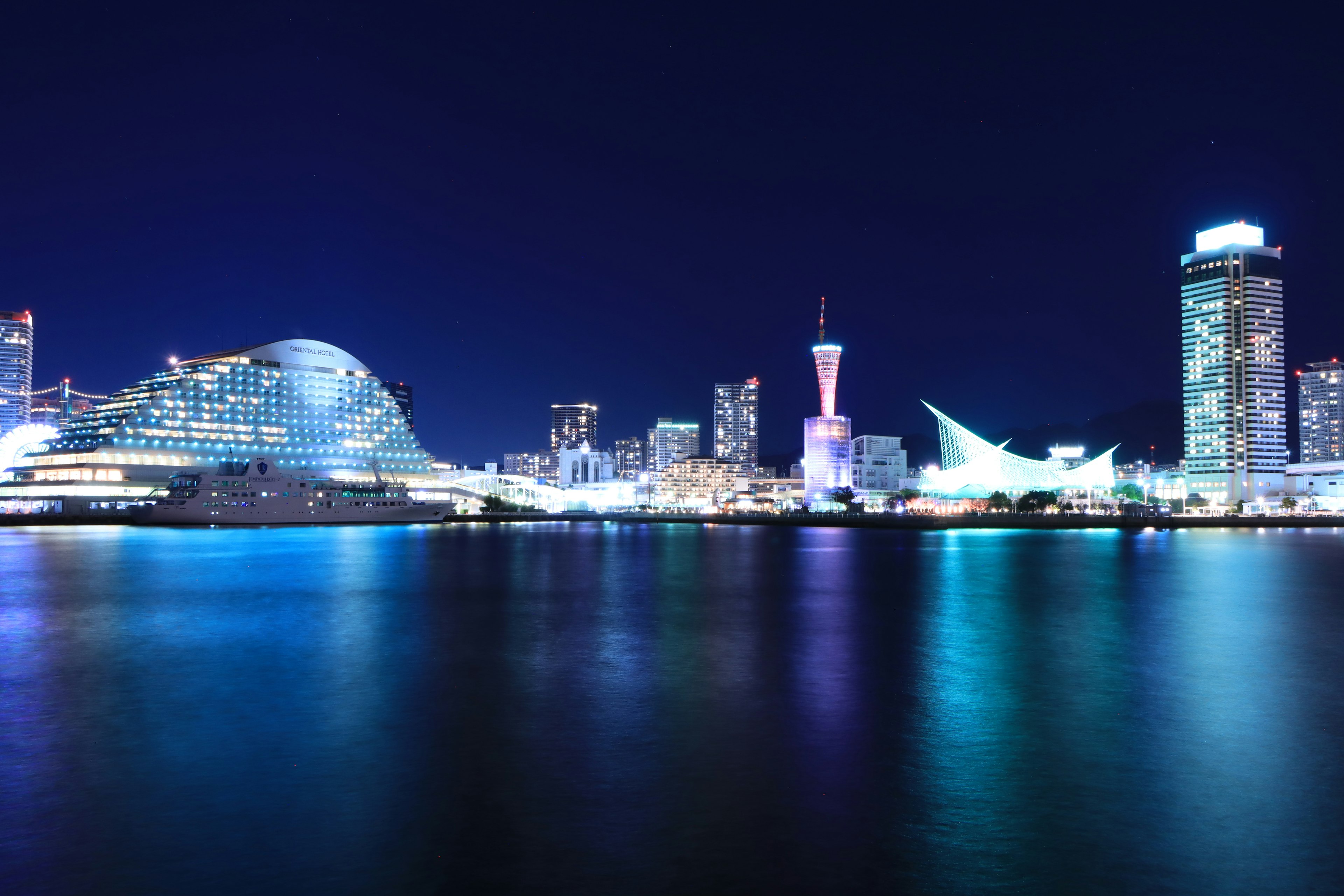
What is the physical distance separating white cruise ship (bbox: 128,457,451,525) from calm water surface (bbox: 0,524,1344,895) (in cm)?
6120

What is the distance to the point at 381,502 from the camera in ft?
307

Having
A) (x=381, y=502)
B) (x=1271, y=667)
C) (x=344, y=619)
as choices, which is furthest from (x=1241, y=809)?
(x=381, y=502)

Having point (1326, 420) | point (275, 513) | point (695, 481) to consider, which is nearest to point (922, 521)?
point (275, 513)

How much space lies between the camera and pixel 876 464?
5979 inches

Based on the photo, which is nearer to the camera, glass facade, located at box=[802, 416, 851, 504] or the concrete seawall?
the concrete seawall

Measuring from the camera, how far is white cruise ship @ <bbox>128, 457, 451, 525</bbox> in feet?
262

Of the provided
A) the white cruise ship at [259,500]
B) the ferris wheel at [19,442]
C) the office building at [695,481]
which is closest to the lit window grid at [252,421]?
the white cruise ship at [259,500]

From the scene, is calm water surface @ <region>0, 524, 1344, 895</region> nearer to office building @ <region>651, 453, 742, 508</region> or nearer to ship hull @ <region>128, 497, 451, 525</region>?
ship hull @ <region>128, 497, 451, 525</region>

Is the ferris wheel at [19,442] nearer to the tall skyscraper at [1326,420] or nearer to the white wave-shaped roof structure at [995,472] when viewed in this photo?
the white wave-shaped roof structure at [995,472]

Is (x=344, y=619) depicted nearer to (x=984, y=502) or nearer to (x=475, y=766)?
(x=475, y=766)

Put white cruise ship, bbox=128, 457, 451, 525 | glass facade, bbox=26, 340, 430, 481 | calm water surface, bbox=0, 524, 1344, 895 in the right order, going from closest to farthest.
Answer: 1. calm water surface, bbox=0, 524, 1344, 895
2. white cruise ship, bbox=128, 457, 451, 525
3. glass facade, bbox=26, 340, 430, 481

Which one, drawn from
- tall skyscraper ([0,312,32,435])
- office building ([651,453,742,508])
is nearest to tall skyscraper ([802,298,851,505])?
office building ([651,453,742,508])

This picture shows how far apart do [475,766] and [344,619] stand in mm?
13371

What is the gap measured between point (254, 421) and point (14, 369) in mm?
118918
